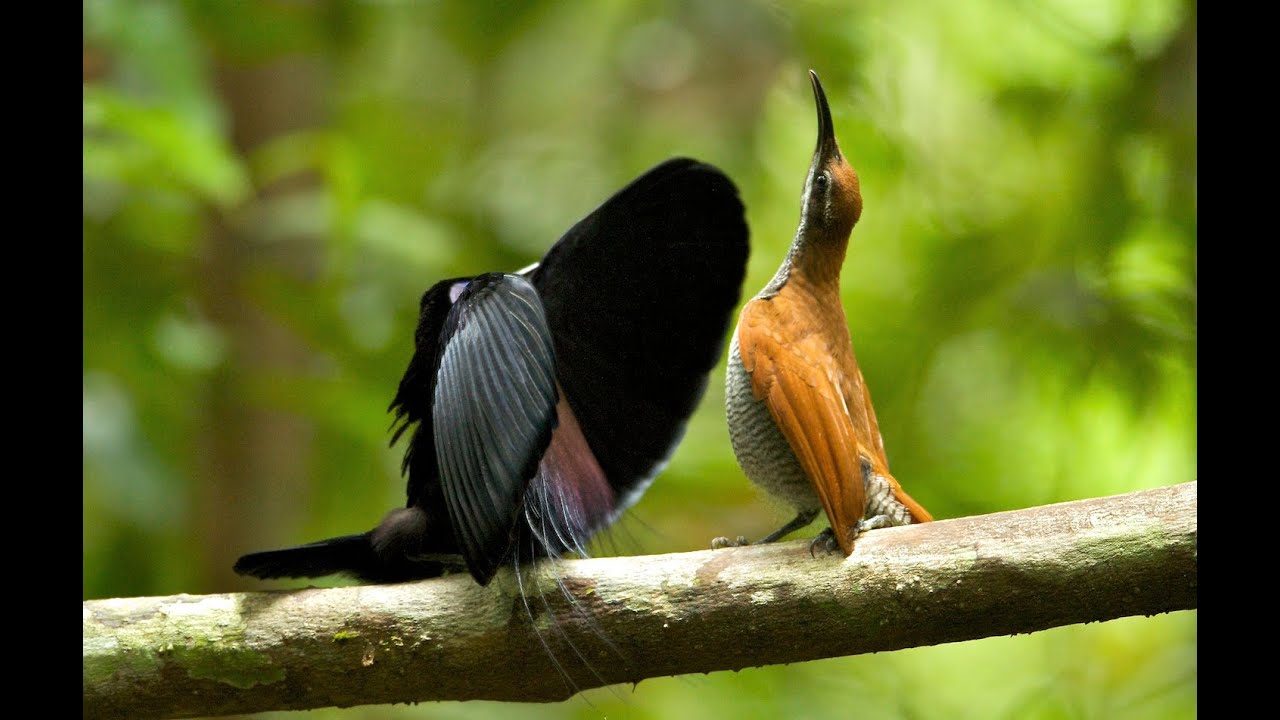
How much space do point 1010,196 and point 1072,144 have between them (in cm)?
28

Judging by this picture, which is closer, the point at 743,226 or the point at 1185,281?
the point at 743,226

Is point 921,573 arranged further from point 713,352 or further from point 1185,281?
point 1185,281

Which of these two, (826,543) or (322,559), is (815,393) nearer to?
(826,543)

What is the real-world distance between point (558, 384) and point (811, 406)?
0.59 metres

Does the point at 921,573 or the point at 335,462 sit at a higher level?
the point at 335,462

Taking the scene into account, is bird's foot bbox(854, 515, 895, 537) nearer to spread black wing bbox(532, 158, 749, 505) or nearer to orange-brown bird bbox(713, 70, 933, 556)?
orange-brown bird bbox(713, 70, 933, 556)

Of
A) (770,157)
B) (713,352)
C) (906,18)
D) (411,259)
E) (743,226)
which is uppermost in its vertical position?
(906,18)

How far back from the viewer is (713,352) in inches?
101

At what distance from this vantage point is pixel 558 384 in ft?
8.07

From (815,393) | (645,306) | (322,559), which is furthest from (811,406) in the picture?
(322,559)

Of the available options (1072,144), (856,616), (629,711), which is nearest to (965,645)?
(629,711)

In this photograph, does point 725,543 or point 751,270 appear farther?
point 751,270

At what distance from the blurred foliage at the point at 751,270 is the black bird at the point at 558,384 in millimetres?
910

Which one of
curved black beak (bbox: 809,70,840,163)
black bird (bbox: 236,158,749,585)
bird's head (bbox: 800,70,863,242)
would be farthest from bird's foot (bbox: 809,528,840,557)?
curved black beak (bbox: 809,70,840,163)
